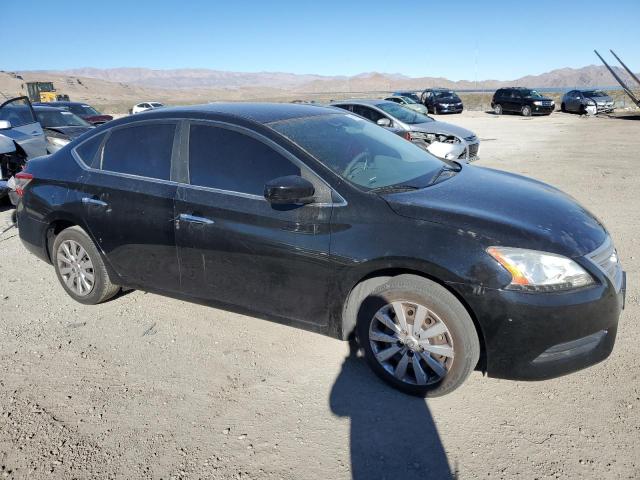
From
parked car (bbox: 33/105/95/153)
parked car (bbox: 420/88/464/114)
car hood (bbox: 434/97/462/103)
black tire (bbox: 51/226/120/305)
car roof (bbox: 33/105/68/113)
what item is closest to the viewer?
black tire (bbox: 51/226/120/305)

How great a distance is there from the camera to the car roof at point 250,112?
3.57m

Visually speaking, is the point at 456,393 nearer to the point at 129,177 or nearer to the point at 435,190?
the point at 435,190

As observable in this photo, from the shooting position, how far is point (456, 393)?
299cm

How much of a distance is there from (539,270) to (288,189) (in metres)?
1.48

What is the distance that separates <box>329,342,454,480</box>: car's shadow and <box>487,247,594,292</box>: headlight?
932 millimetres

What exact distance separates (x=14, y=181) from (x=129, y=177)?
166 cm

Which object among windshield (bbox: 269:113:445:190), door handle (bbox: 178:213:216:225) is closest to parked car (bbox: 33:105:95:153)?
door handle (bbox: 178:213:216:225)

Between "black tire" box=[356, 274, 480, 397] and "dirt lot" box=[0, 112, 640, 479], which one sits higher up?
"black tire" box=[356, 274, 480, 397]

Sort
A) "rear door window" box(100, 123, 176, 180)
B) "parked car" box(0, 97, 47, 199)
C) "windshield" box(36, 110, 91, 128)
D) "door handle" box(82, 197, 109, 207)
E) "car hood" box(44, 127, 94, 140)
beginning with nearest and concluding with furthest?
"rear door window" box(100, 123, 176, 180), "door handle" box(82, 197, 109, 207), "parked car" box(0, 97, 47, 199), "car hood" box(44, 127, 94, 140), "windshield" box(36, 110, 91, 128)

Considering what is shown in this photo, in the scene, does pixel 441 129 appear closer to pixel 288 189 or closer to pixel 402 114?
pixel 402 114

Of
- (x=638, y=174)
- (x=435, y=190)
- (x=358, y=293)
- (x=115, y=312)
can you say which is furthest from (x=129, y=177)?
(x=638, y=174)

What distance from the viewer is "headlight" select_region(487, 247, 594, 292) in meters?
2.59

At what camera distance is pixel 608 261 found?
2885 millimetres

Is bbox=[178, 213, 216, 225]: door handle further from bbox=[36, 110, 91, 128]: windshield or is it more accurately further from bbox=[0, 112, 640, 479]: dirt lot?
bbox=[36, 110, 91, 128]: windshield
